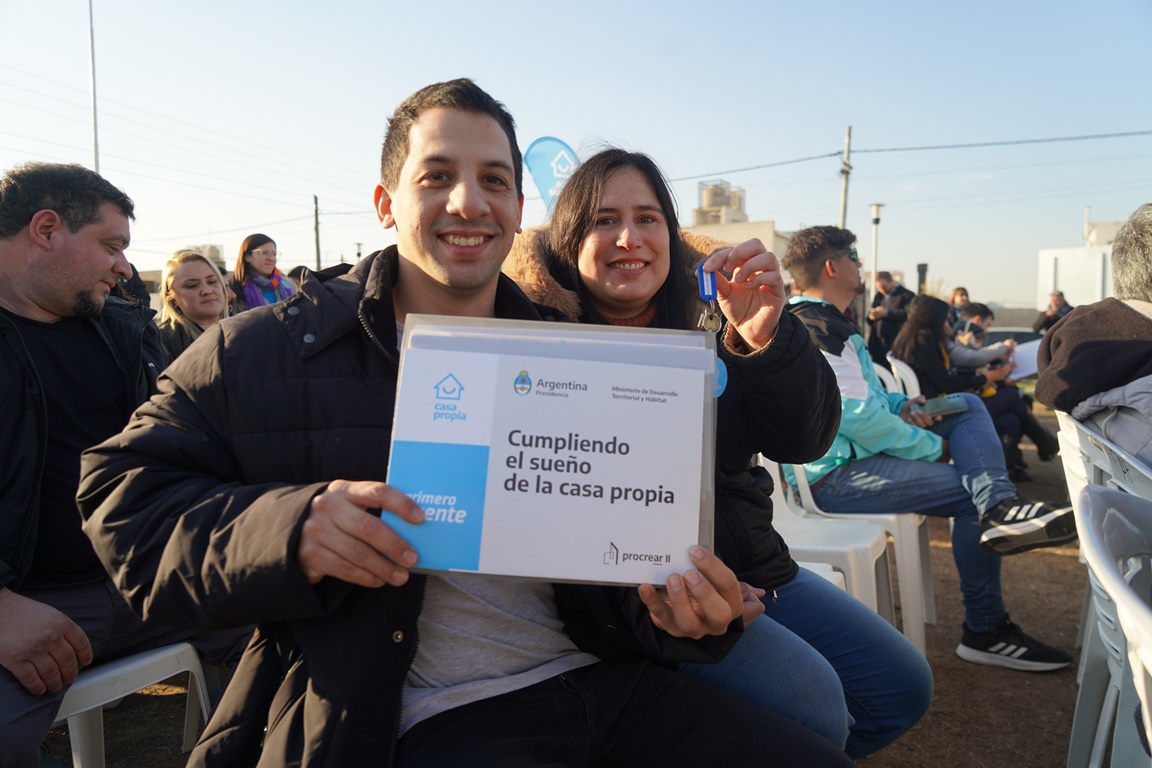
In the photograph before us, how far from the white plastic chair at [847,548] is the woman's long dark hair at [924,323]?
355 centimetres

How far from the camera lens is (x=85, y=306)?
8.19 ft

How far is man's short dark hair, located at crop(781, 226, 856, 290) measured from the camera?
14.0 feet

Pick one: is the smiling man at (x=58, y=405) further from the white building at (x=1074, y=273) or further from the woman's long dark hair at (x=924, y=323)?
the white building at (x=1074, y=273)

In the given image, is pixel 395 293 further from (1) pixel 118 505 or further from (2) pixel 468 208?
(1) pixel 118 505

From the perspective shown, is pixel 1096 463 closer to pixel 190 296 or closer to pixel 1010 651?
pixel 1010 651

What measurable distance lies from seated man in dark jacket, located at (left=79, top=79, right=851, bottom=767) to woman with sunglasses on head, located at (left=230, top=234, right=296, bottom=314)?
538 centimetres

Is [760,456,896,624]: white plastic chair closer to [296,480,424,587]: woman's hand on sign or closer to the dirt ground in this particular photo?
the dirt ground

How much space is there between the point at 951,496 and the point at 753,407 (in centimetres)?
231

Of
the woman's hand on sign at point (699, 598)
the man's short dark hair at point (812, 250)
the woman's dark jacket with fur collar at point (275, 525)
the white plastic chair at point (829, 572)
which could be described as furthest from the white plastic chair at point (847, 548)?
the woman's hand on sign at point (699, 598)

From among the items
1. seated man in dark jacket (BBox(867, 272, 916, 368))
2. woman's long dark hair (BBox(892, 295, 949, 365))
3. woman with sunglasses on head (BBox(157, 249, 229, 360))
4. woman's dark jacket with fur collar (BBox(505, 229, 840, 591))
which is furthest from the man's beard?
seated man in dark jacket (BBox(867, 272, 916, 368))

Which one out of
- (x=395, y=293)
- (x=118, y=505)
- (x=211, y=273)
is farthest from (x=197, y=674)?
(x=211, y=273)

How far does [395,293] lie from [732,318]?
0.84 m

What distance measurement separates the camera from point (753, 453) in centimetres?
214

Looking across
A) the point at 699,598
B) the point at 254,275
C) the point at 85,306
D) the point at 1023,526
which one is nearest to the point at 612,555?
the point at 699,598
